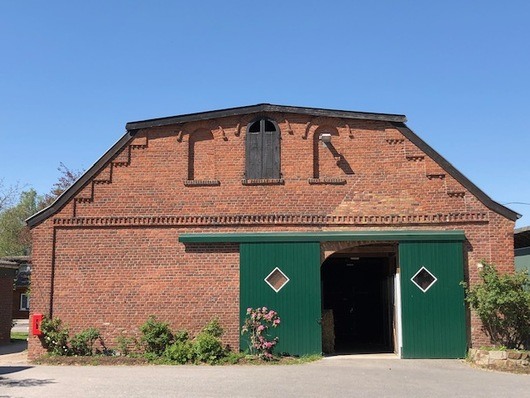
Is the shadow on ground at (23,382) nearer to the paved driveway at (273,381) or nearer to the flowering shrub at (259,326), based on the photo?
the paved driveway at (273,381)

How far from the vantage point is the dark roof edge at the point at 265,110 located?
16.5m

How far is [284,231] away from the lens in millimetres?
16234

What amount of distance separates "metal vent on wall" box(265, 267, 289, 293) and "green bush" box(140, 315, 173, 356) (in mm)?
3118

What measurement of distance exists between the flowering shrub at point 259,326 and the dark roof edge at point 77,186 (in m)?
6.06

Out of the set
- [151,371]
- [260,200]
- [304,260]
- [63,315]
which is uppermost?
[260,200]

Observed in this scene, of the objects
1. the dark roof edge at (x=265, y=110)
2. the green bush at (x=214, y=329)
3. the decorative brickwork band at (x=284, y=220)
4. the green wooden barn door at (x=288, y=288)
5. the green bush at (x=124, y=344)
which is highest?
the dark roof edge at (x=265, y=110)

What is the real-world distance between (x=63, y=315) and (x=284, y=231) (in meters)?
6.76

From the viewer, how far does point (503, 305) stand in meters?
14.7

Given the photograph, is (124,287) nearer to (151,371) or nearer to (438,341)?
(151,371)

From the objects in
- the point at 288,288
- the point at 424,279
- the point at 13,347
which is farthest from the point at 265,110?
the point at 13,347

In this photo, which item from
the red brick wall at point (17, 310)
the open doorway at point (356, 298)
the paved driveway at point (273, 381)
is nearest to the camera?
the paved driveway at point (273, 381)

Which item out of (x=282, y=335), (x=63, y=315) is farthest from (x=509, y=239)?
(x=63, y=315)

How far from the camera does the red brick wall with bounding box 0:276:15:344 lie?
71.6 ft

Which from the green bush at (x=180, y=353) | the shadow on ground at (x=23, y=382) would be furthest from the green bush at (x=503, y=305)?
the shadow on ground at (x=23, y=382)
